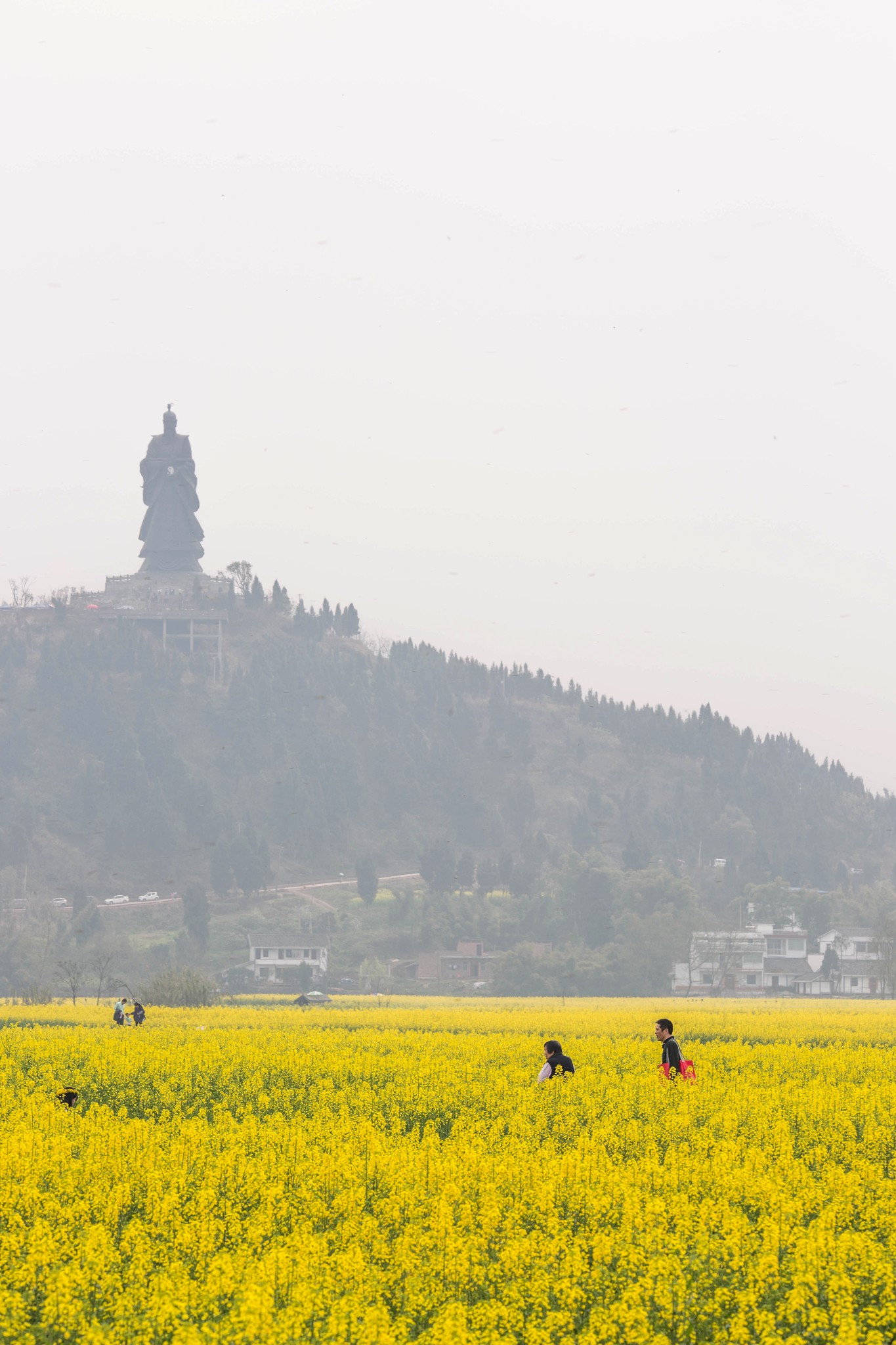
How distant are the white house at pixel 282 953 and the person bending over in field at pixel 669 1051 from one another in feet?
367

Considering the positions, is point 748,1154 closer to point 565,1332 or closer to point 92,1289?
point 565,1332

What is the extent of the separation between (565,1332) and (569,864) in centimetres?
12876

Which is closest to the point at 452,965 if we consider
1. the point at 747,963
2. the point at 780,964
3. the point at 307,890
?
the point at 747,963

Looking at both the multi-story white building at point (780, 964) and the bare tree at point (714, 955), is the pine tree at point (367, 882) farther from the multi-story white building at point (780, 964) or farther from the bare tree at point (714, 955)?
the bare tree at point (714, 955)

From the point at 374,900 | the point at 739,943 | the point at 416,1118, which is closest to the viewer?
the point at 416,1118

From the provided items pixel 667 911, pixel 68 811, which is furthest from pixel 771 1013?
pixel 68 811

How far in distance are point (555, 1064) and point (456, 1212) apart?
22.4ft

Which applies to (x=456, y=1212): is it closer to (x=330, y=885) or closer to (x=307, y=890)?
(x=307, y=890)

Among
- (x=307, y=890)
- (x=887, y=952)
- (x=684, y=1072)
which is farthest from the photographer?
(x=307, y=890)

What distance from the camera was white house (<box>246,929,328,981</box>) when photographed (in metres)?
128

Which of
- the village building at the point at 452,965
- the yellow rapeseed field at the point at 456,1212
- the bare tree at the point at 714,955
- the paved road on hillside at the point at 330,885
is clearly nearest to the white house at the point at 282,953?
the village building at the point at 452,965

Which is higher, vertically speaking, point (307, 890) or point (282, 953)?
point (307, 890)

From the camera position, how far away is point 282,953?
132 m

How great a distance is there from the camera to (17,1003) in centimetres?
5762
